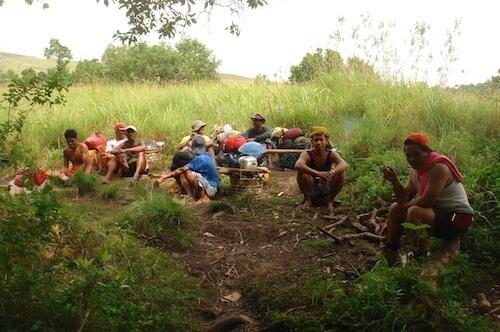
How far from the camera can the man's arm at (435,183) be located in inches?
147

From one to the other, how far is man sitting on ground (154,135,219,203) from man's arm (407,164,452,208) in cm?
336

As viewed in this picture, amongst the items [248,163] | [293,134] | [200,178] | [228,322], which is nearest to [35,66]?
[293,134]

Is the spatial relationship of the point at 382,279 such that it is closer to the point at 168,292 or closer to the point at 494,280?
the point at 494,280

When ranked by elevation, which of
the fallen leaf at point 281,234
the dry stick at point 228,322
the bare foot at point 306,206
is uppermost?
the bare foot at point 306,206

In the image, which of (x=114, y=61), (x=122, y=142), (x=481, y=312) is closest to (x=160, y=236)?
(x=481, y=312)

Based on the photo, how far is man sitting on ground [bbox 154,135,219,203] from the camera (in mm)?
6590

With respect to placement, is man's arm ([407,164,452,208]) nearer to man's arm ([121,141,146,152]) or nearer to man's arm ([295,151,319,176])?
man's arm ([295,151,319,176])

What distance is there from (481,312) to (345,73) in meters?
7.92

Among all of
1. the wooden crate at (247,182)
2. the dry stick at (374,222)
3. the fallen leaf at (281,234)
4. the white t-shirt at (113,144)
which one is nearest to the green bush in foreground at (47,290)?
the fallen leaf at (281,234)

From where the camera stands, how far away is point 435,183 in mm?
3738

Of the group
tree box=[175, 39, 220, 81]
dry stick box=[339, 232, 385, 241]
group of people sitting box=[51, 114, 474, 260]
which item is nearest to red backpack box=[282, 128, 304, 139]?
group of people sitting box=[51, 114, 474, 260]

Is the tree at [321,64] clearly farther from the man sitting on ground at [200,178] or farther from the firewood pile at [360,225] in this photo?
the firewood pile at [360,225]

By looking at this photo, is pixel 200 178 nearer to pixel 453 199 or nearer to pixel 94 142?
pixel 94 142

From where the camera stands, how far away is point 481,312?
3361mm
